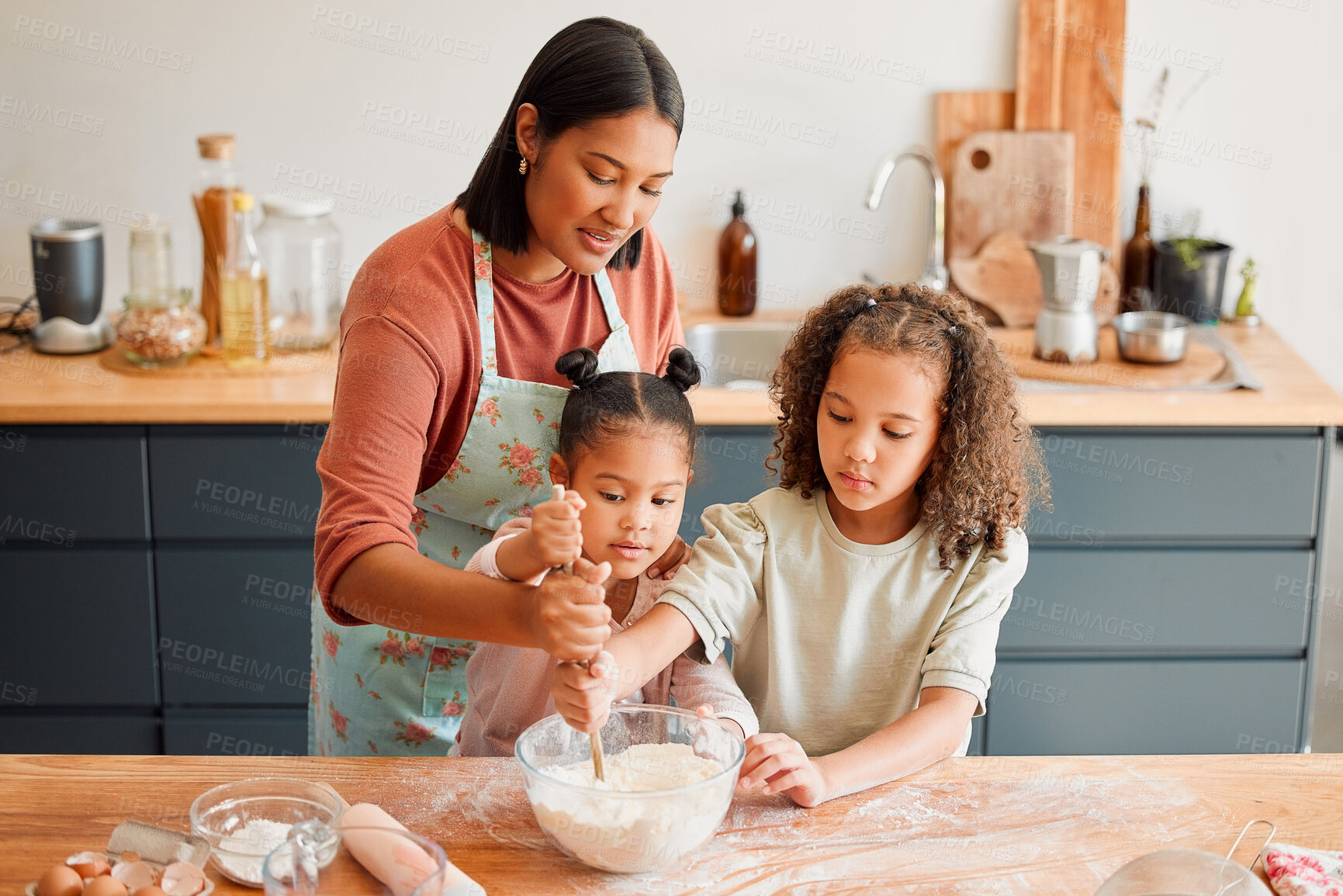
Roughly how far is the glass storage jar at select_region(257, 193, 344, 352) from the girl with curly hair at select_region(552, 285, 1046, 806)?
1.33 metres

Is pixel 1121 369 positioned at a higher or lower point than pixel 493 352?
lower

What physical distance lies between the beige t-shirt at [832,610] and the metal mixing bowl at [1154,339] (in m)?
1.18

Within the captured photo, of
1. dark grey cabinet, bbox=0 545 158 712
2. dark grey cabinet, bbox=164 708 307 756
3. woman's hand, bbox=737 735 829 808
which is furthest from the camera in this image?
dark grey cabinet, bbox=164 708 307 756

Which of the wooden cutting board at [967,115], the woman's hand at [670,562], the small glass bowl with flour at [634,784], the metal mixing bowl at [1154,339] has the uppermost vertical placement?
the wooden cutting board at [967,115]

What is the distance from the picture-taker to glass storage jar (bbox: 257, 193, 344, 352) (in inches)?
99.0

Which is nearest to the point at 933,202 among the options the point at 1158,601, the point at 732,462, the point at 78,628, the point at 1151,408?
the point at 1151,408

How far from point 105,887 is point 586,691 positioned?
385 millimetres

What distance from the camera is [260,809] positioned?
1085mm

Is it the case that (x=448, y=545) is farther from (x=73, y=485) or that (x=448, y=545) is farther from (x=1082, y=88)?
(x=1082, y=88)

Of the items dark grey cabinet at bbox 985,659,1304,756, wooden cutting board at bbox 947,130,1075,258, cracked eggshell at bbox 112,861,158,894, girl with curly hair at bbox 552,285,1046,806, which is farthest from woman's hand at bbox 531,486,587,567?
wooden cutting board at bbox 947,130,1075,258

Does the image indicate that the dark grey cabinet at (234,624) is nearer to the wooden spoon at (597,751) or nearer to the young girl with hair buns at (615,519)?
the young girl with hair buns at (615,519)

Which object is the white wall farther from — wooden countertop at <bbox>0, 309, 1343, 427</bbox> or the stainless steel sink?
wooden countertop at <bbox>0, 309, 1343, 427</bbox>

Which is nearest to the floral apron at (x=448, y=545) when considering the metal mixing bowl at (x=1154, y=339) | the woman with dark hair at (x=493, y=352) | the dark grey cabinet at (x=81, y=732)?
the woman with dark hair at (x=493, y=352)

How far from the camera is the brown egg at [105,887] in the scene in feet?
3.11
